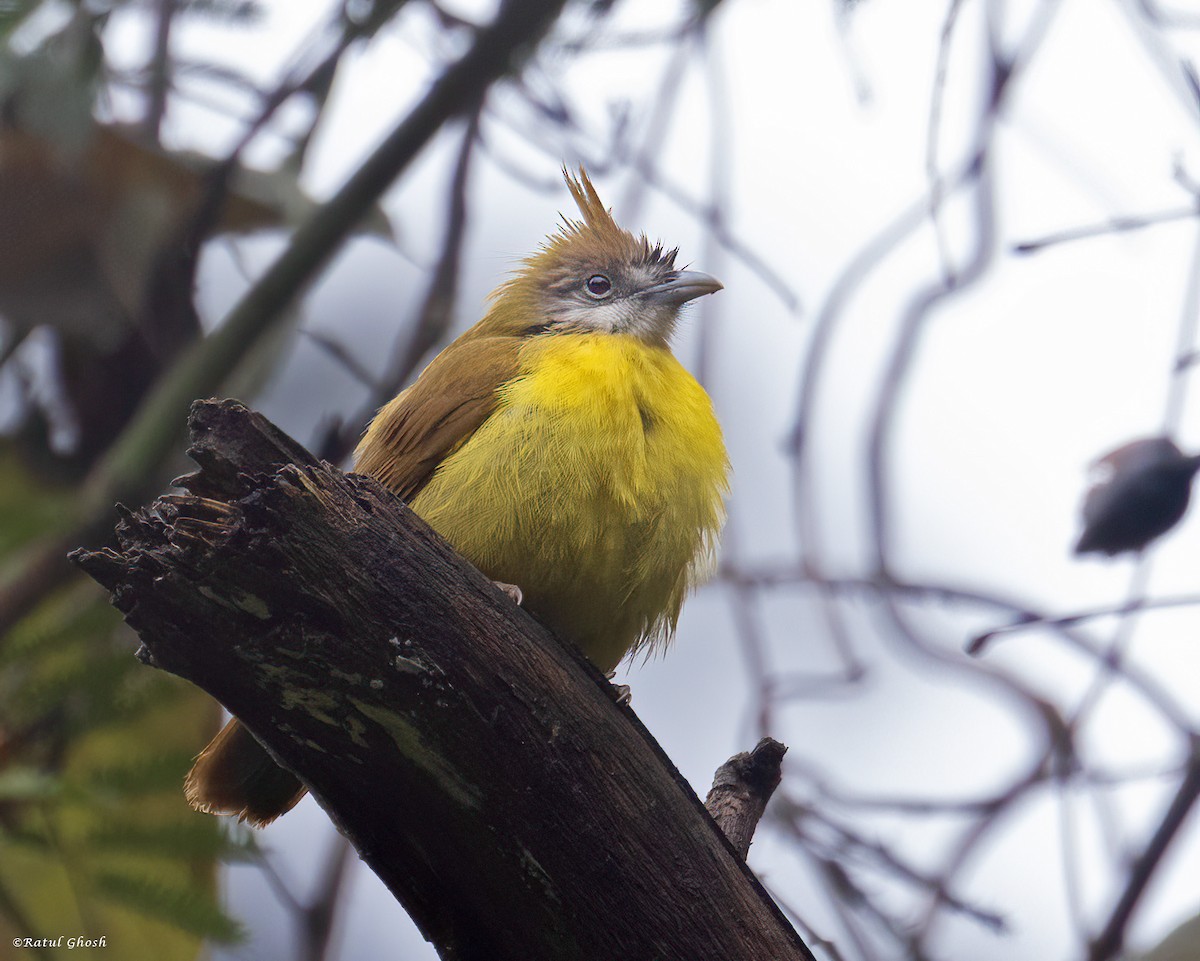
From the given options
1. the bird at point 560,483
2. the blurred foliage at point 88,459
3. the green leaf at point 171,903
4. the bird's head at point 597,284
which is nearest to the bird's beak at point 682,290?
the bird's head at point 597,284

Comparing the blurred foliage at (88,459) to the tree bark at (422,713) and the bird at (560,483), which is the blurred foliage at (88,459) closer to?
the bird at (560,483)

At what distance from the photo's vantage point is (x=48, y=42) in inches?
162

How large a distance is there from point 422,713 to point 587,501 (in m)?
0.91

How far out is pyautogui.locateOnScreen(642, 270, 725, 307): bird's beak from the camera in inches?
171

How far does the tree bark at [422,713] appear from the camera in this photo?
2.24 metres

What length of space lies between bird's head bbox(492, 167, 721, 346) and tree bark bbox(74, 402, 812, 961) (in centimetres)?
173

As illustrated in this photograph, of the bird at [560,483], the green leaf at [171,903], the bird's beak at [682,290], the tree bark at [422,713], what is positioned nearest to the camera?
the tree bark at [422,713]

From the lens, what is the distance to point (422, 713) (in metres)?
2.35

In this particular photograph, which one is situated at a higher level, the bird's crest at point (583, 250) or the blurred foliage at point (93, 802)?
the bird's crest at point (583, 250)

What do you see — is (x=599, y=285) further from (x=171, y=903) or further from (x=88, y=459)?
(x=171, y=903)

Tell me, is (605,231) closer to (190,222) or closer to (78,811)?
(190,222)

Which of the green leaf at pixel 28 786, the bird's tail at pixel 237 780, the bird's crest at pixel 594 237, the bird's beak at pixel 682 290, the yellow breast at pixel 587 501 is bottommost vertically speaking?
the green leaf at pixel 28 786

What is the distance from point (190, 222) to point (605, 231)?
155cm

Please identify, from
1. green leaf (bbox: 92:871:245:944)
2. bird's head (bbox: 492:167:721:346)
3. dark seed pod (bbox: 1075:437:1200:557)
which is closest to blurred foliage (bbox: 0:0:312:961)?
green leaf (bbox: 92:871:245:944)
